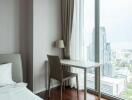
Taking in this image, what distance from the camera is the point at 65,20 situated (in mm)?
3842

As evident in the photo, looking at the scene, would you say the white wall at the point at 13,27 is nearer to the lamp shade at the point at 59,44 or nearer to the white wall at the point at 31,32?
the white wall at the point at 31,32

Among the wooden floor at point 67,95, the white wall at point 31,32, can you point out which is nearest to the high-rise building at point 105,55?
the wooden floor at point 67,95

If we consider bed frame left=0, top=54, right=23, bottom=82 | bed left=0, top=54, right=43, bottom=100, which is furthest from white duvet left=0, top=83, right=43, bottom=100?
bed frame left=0, top=54, right=23, bottom=82

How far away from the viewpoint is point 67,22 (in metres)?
3.80

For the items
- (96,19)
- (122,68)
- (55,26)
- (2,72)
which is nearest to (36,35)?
(55,26)

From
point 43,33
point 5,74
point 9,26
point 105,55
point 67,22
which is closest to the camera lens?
point 5,74

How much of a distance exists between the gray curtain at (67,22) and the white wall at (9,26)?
1.07m

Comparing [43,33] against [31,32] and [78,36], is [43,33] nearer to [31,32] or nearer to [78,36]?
[31,32]

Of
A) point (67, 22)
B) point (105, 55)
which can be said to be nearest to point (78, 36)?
point (67, 22)

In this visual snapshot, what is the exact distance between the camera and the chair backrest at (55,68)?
3.17 m

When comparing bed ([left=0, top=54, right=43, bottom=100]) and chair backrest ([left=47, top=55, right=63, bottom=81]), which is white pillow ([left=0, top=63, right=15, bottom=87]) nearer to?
bed ([left=0, top=54, right=43, bottom=100])

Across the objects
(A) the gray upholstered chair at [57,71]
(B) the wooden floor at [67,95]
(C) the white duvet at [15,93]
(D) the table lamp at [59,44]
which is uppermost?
(D) the table lamp at [59,44]

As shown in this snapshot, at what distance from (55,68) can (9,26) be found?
4.18ft

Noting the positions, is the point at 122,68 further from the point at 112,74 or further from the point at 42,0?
the point at 42,0
